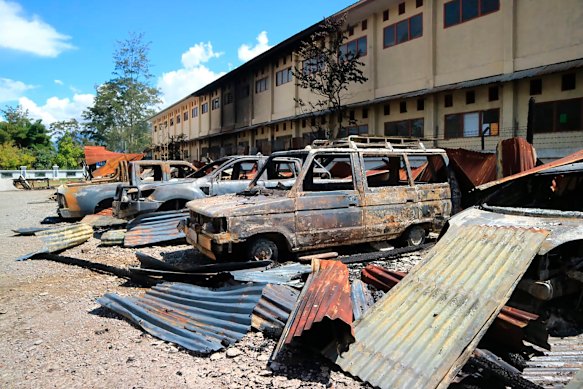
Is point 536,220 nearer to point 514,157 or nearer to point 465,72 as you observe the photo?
point 514,157

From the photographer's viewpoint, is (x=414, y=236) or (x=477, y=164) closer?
(x=414, y=236)

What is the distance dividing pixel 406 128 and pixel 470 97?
275 cm

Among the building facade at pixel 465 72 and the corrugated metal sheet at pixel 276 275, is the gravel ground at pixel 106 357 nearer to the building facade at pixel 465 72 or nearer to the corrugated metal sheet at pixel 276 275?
the corrugated metal sheet at pixel 276 275

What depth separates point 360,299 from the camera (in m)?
3.85

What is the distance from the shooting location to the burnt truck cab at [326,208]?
516cm

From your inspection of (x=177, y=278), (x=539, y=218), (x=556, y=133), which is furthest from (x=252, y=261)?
(x=556, y=133)

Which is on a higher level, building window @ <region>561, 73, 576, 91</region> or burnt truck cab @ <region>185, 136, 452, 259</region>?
building window @ <region>561, 73, 576, 91</region>

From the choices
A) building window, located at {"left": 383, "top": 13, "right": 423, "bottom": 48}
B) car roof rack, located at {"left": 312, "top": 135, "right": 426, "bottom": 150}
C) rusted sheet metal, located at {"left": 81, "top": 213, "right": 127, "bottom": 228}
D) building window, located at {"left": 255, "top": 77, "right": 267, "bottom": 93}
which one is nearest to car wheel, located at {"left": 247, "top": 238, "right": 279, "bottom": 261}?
car roof rack, located at {"left": 312, "top": 135, "right": 426, "bottom": 150}

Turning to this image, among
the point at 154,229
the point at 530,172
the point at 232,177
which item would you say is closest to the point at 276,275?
the point at 530,172

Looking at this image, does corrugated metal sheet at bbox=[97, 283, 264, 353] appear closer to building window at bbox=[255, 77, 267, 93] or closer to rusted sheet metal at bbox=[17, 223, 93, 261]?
rusted sheet metal at bbox=[17, 223, 93, 261]

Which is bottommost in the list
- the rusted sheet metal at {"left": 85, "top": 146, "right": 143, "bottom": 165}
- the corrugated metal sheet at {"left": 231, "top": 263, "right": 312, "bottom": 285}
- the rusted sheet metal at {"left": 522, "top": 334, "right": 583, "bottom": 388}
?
the rusted sheet metal at {"left": 522, "top": 334, "right": 583, "bottom": 388}

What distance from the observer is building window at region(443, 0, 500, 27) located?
12.5 m

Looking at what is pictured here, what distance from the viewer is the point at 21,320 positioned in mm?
4039

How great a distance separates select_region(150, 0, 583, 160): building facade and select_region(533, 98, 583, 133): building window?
0.03 metres
